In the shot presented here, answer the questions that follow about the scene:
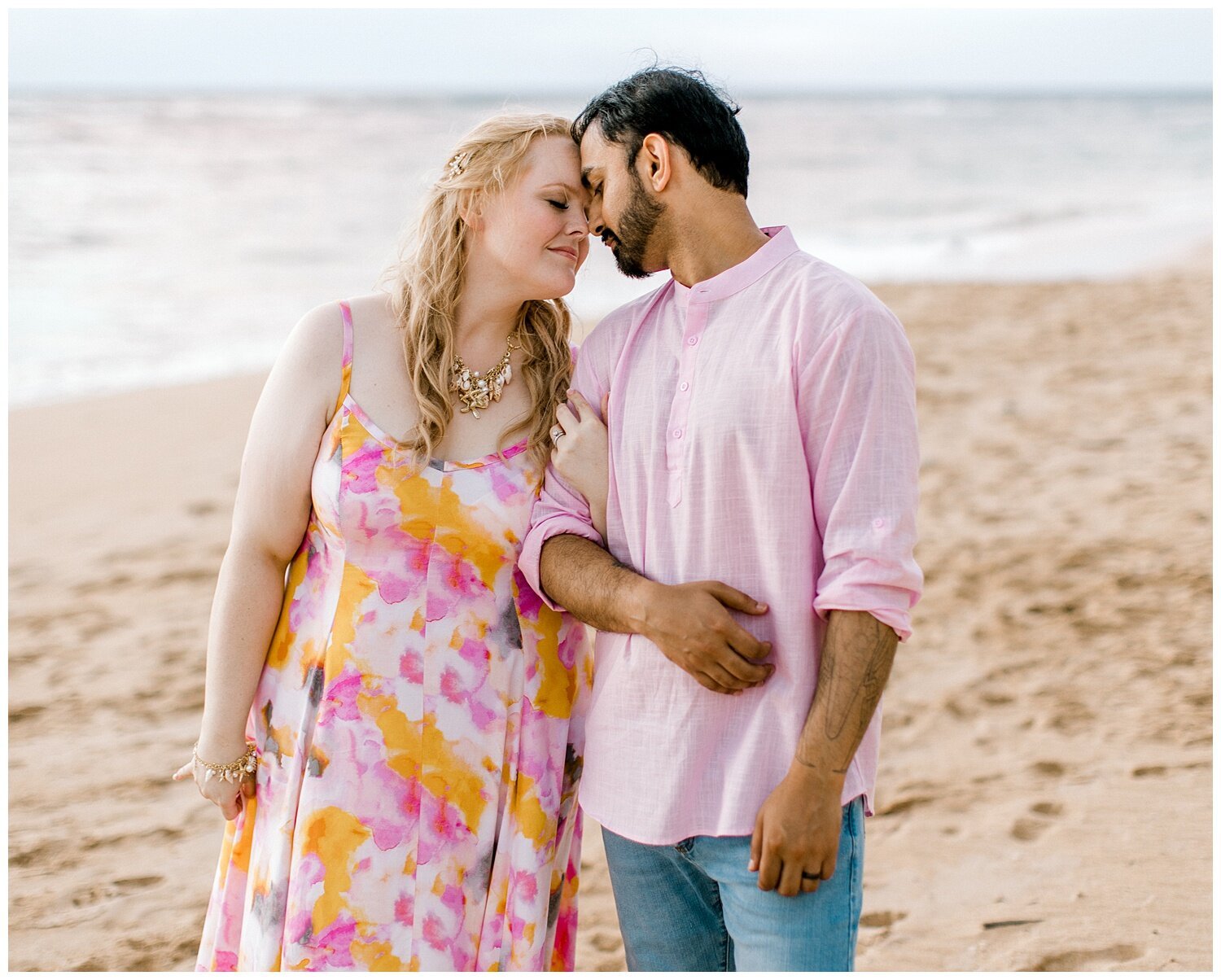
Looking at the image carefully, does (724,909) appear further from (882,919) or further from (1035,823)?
(1035,823)

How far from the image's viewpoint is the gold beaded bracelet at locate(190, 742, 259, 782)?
2.37 metres

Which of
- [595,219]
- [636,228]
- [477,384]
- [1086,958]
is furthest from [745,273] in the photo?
[1086,958]

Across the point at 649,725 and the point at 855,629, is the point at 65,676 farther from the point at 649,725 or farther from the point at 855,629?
the point at 855,629

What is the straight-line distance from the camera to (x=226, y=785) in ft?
7.79

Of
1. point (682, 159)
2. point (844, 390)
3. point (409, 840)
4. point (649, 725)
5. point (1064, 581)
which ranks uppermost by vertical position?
point (682, 159)

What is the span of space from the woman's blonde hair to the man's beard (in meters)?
0.28

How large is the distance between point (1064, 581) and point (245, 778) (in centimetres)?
437

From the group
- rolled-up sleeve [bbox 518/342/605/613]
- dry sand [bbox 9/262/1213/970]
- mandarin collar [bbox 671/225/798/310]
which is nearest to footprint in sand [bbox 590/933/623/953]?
dry sand [bbox 9/262/1213/970]

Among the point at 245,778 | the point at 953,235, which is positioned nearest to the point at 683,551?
the point at 245,778

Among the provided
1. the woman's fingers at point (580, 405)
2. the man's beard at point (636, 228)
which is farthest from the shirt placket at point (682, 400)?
the woman's fingers at point (580, 405)

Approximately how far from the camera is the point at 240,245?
15.7 meters

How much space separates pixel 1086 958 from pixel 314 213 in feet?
56.7

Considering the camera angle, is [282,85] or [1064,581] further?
[282,85]

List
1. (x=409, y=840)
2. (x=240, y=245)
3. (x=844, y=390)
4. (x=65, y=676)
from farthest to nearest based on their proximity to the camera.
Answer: (x=240, y=245) → (x=65, y=676) → (x=409, y=840) → (x=844, y=390)
